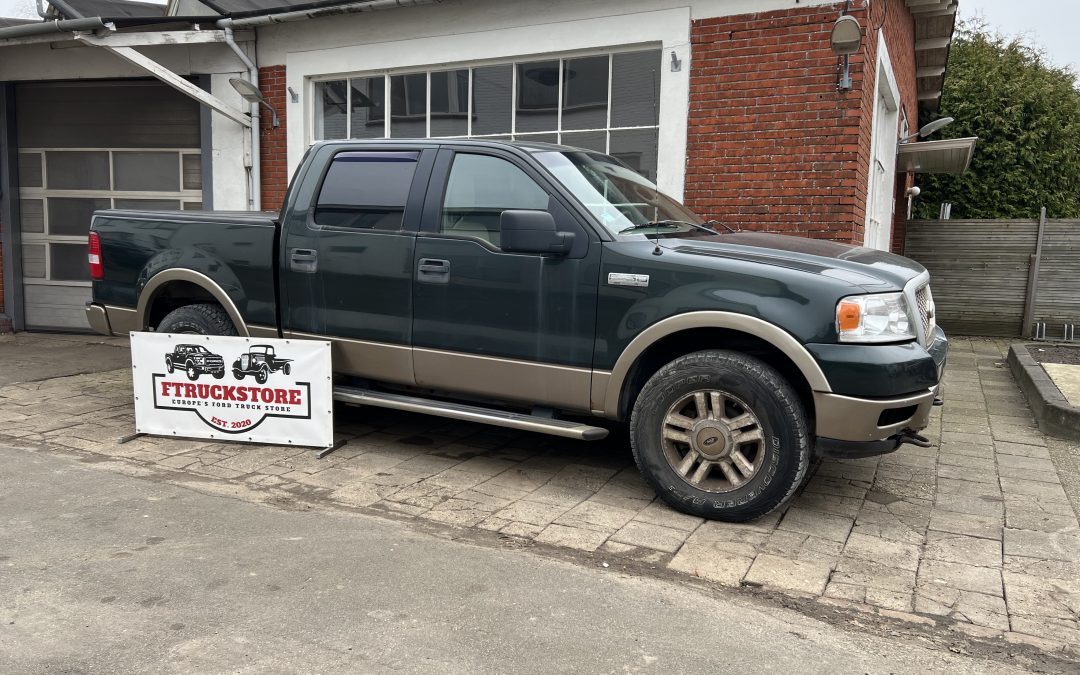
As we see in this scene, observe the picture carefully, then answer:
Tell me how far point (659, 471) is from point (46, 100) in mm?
10236

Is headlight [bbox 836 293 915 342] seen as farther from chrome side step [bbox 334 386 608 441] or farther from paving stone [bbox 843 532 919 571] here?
chrome side step [bbox 334 386 608 441]

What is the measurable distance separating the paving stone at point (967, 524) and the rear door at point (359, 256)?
312 cm

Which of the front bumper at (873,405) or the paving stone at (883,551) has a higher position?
the front bumper at (873,405)

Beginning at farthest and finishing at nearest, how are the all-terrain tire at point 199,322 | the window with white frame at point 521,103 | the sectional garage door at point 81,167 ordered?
the sectional garage door at point 81,167
the window with white frame at point 521,103
the all-terrain tire at point 199,322

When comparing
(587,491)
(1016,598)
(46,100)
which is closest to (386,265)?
(587,491)

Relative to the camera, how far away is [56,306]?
1108 cm

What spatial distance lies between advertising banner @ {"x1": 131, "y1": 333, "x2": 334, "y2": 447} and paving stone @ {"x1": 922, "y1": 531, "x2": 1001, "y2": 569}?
3.58 metres

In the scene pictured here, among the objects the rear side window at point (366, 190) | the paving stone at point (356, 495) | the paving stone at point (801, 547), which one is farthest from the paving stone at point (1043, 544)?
the rear side window at point (366, 190)

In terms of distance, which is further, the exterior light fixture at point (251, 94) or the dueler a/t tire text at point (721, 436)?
the exterior light fixture at point (251, 94)

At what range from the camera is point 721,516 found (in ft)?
14.2

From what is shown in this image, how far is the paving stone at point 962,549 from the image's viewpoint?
397 cm

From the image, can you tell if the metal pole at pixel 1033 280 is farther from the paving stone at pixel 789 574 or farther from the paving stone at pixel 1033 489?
the paving stone at pixel 789 574

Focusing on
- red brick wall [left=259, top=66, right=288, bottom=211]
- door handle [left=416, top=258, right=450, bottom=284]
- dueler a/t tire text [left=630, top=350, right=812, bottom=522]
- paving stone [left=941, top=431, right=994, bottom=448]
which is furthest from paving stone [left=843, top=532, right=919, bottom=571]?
red brick wall [left=259, top=66, right=288, bottom=211]

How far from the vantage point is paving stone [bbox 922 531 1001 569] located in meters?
3.97
